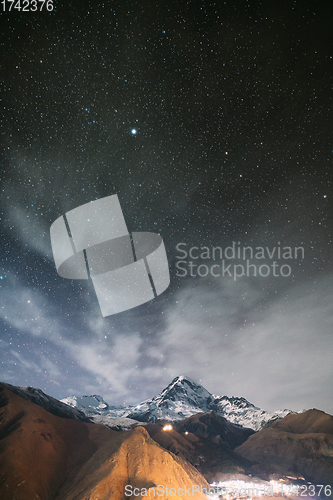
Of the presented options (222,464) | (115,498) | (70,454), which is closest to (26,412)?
(70,454)

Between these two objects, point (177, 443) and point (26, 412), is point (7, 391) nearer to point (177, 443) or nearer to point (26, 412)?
point (26, 412)

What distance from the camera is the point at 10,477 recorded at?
4434 cm

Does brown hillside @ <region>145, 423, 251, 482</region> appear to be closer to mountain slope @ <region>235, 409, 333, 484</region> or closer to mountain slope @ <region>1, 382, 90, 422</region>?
mountain slope @ <region>235, 409, 333, 484</region>

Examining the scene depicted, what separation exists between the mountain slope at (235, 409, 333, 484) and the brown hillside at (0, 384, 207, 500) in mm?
87796

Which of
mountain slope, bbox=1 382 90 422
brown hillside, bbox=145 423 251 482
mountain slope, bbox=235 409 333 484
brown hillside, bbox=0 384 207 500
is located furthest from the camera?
brown hillside, bbox=145 423 251 482

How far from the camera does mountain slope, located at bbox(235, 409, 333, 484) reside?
104812mm

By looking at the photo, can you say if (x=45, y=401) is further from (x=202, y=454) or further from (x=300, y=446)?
(x=300, y=446)

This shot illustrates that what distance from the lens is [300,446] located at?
390ft

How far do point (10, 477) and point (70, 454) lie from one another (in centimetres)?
2017

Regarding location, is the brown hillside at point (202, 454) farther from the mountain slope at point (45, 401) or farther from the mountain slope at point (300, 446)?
the mountain slope at point (45, 401)

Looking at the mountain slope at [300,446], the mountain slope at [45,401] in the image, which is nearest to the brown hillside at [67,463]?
the mountain slope at [45,401]

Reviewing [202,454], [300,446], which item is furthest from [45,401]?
[300,446]

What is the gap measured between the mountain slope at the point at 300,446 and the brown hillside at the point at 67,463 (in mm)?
87796

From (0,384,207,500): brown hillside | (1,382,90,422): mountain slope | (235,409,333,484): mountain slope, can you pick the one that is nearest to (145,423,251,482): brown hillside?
(235,409,333,484): mountain slope
